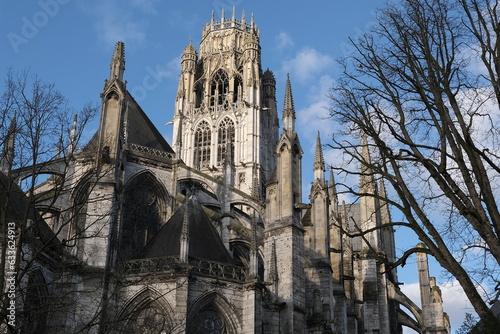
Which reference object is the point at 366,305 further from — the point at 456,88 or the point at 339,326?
the point at 456,88

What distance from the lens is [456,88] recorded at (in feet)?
26.0

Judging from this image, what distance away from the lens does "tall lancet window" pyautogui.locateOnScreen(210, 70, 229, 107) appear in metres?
41.3

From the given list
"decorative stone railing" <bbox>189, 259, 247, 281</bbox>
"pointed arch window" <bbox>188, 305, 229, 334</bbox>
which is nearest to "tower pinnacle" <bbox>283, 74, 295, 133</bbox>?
"decorative stone railing" <bbox>189, 259, 247, 281</bbox>

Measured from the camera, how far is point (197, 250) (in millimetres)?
17938

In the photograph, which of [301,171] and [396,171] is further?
[301,171]

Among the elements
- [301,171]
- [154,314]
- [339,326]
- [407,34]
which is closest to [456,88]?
[407,34]

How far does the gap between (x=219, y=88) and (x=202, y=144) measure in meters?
4.56

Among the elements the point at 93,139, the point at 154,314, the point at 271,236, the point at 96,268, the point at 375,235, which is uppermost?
the point at 93,139

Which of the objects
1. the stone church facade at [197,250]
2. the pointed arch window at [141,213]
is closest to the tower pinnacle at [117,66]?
the stone church facade at [197,250]

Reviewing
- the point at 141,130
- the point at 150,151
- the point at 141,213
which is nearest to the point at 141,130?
the point at 141,130

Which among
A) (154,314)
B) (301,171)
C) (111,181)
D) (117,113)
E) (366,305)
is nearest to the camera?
(154,314)

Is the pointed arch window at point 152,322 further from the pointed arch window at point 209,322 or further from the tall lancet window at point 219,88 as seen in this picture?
the tall lancet window at point 219,88

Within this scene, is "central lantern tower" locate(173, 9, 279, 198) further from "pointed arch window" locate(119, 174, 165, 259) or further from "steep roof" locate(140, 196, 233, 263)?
"steep roof" locate(140, 196, 233, 263)

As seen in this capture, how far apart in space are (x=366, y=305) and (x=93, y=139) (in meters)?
13.5
